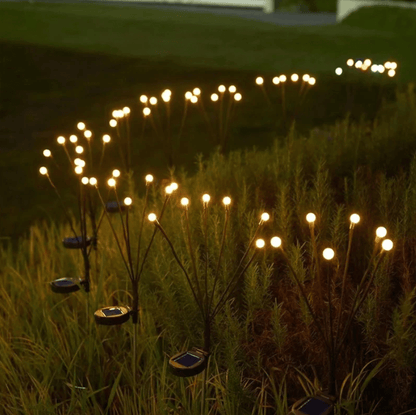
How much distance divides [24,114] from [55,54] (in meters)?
5.43

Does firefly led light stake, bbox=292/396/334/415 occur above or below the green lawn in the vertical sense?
below

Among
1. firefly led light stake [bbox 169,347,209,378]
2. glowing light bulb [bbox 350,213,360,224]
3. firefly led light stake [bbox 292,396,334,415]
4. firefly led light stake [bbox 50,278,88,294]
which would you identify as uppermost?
glowing light bulb [bbox 350,213,360,224]

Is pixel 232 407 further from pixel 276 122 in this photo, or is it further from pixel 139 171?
pixel 276 122

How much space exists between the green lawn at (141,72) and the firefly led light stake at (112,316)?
3.23m

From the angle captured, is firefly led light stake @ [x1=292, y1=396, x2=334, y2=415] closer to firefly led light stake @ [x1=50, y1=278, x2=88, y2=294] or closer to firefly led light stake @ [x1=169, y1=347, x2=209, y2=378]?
firefly led light stake @ [x1=169, y1=347, x2=209, y2=378]

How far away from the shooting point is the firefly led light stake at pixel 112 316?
265 cm

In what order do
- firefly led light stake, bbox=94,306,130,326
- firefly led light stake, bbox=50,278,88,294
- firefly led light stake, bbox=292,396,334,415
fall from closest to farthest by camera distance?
firefly led light stake, bbox=292,396,334,415 < firefly led light stake, bbox=94,306,130,326 < firefly led light stake, bbox=50,278,88,294

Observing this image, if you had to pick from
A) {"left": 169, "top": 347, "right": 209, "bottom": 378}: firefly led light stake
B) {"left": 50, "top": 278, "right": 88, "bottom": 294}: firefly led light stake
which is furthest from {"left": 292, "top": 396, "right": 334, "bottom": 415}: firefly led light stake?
{"left": 50, "top": 278, "right": 88, "bottom": 294}: firefly led light stake

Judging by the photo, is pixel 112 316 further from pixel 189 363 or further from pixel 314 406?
pixel 314 406

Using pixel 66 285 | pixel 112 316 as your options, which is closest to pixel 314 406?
pixel 112 316

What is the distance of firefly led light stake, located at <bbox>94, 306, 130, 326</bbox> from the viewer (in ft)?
8.69

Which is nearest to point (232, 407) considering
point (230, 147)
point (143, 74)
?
point (230, 147)

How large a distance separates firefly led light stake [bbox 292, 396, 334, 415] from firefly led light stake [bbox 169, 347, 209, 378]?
37 centimetres

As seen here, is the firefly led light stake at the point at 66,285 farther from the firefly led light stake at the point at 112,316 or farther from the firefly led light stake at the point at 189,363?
the firefly led light stake at the point at 189,363
